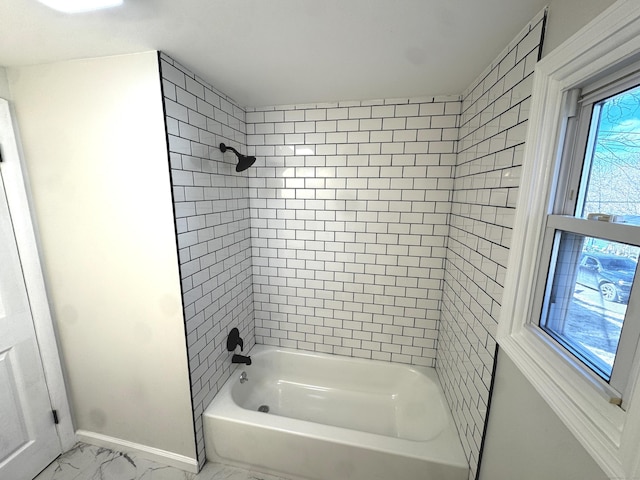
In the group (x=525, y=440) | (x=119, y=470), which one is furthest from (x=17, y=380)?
(x=525, y=440)

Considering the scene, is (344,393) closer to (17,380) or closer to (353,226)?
(353,226)

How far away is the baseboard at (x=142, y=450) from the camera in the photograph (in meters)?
1.52

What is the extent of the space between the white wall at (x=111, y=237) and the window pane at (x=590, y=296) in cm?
157

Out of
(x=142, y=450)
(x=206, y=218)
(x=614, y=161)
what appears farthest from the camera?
(x=142, y=450)

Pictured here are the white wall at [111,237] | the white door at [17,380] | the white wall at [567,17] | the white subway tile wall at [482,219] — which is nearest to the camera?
the white wall at [567,17]

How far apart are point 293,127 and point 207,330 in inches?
58.0

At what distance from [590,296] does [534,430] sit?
475 mm

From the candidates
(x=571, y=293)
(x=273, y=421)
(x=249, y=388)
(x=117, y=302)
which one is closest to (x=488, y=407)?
(x=571, y=293)

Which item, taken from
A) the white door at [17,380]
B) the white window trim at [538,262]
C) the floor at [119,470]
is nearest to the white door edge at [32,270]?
the white door at [17,380]

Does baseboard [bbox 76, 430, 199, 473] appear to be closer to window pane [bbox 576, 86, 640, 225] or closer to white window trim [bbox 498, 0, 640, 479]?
white window trim [bbox 498, 0, 640, 479]

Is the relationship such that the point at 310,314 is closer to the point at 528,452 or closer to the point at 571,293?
the point at 528,452

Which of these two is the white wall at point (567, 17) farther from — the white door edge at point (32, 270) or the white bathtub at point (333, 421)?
the white door edge at point (32, 270)

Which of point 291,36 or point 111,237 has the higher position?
point 291,36

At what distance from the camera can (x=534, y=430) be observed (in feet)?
2.70
